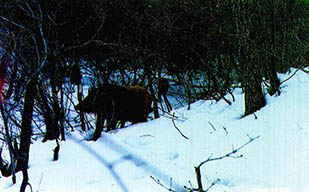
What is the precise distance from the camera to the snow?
11.1ft

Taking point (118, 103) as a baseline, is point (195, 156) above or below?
below

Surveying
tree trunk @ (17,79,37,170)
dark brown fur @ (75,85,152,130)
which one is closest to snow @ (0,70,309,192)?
tree trunk @ (17,79,37,170)

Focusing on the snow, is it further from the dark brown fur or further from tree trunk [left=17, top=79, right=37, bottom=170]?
the dark brown fur

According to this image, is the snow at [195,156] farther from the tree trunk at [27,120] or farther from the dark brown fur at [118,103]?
the dark brown fur at [118,103]

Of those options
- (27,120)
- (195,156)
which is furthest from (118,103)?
(195,156)

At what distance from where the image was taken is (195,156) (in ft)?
13.6

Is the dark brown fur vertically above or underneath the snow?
above

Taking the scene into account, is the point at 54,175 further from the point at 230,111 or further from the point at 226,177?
the point at 230,111

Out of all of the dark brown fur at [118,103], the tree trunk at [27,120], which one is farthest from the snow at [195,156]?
the dark brown fur at [118,103]

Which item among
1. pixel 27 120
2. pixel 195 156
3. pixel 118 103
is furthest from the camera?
pixel 118 103

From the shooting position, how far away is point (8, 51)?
3930 mm

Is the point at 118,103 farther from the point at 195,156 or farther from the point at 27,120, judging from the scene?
the point at 195,156

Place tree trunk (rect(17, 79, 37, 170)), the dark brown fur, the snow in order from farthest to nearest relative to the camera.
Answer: the dark brown fur
tree trunk (rect(17, 79, 37, 170))
the snow

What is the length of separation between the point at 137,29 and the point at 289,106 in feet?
17.5
